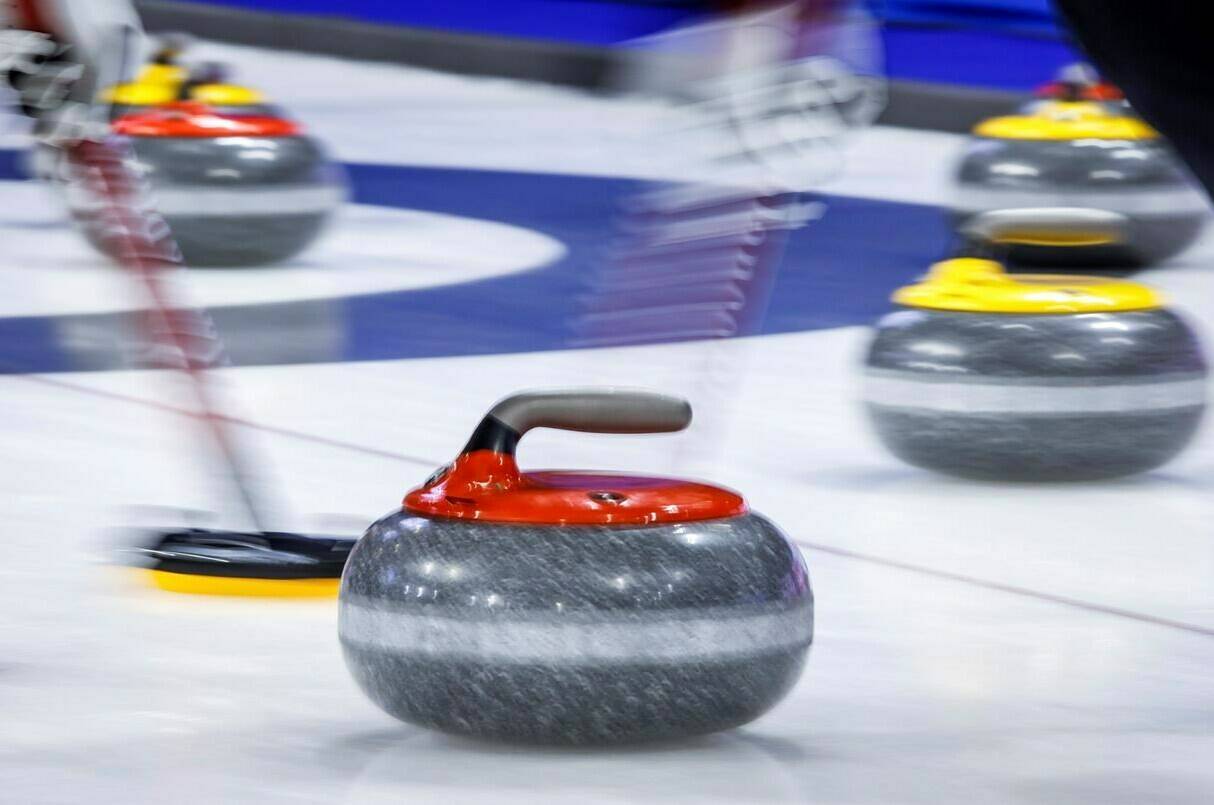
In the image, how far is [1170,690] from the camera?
275 centimetres

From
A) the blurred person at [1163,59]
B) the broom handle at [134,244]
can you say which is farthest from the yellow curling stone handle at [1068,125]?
the blurred person at [1163,59]

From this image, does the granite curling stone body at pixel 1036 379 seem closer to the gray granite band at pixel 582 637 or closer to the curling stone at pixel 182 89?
the gray granite band at pixel 582 637

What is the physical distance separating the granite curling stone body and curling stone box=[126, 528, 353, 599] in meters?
1.13

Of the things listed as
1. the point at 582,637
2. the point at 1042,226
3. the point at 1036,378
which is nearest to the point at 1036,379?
the point at 1036,378

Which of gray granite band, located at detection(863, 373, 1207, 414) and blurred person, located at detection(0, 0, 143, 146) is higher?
blurred person, located at detection(0, 0, 143, 146)

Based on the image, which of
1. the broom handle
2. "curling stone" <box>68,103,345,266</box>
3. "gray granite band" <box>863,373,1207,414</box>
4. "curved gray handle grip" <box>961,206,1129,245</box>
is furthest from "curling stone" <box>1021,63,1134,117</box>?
the broom handle

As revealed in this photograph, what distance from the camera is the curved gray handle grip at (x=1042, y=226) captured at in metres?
4.35

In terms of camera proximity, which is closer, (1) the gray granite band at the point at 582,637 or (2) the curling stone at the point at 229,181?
(1) the gray granite band at the point at 582,637

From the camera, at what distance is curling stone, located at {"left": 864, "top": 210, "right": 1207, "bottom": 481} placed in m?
3.90

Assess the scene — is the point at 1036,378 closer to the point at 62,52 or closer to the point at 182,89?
the point at 62,52

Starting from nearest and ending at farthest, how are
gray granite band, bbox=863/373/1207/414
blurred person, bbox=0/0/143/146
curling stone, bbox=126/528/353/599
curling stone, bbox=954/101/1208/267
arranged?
blurred person, bbox=0/0/143/146 < curling stone, bbox=126/528/353/599 < gray granite band, bbox=863/373/1207/414 < curling stone, bbox=954/101/1208/267

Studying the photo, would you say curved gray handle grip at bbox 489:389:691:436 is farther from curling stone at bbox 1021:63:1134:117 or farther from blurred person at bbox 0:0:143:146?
curling stone at bbox 1021:63:1134:117

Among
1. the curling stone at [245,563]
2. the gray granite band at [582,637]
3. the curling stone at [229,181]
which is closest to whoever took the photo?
the gray granite band at [582,637]

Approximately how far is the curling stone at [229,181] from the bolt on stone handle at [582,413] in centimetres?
403
